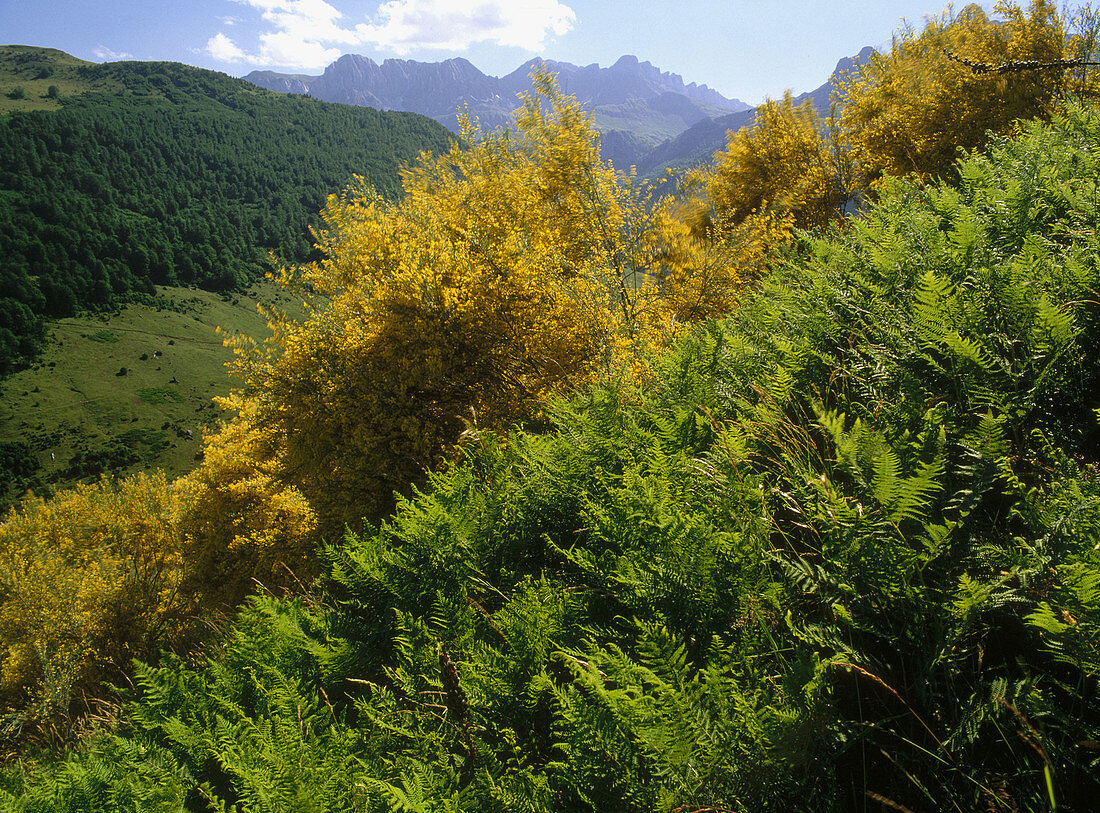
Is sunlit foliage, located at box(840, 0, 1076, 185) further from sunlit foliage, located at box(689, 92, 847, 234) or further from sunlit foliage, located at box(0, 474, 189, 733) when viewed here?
sunlit foliage, located at box(0, 474, 189, 733)

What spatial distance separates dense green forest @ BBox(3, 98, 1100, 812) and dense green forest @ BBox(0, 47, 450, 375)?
128m

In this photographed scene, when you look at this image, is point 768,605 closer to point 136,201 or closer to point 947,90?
point 947,90

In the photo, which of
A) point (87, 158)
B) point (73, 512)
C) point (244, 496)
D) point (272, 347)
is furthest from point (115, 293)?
point (272, 347)

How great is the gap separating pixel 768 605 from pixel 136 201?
202442 mm

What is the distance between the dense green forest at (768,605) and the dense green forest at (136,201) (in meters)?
128

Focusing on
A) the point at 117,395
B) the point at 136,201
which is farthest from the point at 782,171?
the point at 136,201

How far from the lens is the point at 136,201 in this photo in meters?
152

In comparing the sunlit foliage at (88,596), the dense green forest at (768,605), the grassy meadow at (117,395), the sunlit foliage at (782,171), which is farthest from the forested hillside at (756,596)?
the grassy meadow at (117,395)

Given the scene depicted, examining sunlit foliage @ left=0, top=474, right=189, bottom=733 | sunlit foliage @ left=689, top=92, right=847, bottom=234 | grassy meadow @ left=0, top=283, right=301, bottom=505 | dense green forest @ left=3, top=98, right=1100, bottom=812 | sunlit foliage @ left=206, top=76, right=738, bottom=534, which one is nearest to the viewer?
dense green forest @ left=3, top=98, right=1100, bottom=812

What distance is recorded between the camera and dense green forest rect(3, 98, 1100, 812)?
5.53 ft

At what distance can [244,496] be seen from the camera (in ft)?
65.0

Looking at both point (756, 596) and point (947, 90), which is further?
point (947, 90)

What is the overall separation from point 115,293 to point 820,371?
163470 mm

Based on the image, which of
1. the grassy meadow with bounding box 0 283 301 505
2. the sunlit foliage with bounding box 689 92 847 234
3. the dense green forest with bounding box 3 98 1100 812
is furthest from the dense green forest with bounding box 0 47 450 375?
the dense green forest with bounding box 3 98 1100 812
